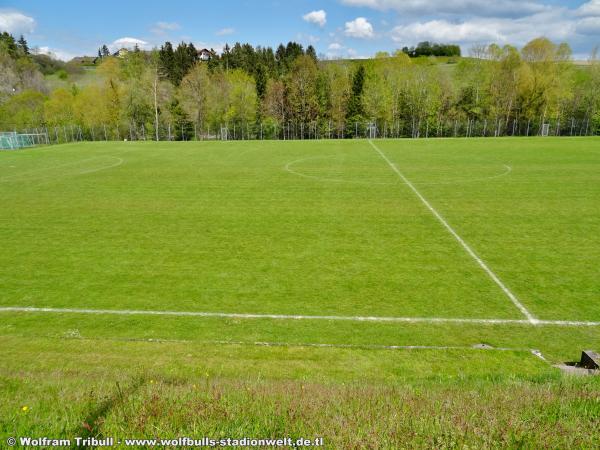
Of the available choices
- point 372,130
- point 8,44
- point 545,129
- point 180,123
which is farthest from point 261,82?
point 8,44

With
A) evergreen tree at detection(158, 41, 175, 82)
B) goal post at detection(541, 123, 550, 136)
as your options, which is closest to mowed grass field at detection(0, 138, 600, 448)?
goal post at detection(541, 123, 550, 136)

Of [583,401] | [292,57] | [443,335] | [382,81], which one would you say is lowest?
[443,335]

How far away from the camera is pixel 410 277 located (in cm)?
1247

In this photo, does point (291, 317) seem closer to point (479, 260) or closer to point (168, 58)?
point (479, 260)

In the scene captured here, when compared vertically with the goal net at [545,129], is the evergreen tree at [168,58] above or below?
above

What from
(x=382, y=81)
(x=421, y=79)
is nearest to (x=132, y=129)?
(x=382, y=81)

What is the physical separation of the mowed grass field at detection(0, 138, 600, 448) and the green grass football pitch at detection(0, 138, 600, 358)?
79 millimetres

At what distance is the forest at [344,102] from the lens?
68875mm

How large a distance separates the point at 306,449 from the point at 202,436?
3.46 feet

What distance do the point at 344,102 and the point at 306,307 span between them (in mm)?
69112

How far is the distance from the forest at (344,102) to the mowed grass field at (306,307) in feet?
163

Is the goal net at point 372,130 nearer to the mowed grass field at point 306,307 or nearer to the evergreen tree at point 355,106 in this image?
the evergreen tree at point 355,106

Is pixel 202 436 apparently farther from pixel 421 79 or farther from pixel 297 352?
pixel 421 79

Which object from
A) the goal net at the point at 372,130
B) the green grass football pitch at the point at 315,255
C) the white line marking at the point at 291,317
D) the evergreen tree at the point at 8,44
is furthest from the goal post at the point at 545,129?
the evergreen tree at the point at 8,44
